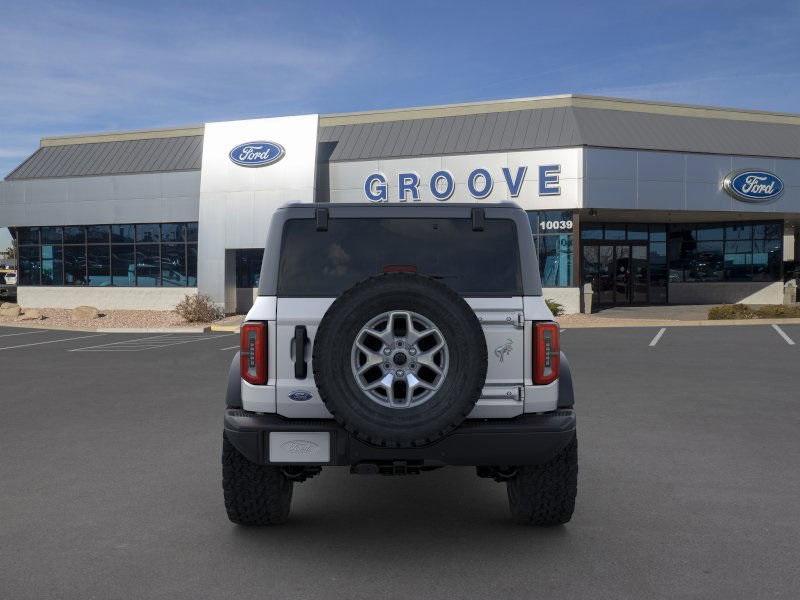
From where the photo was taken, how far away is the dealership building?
25.6m

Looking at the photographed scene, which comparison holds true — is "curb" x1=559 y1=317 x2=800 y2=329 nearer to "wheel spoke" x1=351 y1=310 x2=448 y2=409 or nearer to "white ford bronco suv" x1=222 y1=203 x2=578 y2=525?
"white ford bronco suv" x1=222 y1=203 x2=578 y2=525

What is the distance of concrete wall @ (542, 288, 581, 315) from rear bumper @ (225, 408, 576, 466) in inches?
867

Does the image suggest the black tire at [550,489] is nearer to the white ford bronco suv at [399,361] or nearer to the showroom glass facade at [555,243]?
the white ford bronco suv at [399,361]

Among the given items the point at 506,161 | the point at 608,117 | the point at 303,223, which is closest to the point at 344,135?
the point at 506,161

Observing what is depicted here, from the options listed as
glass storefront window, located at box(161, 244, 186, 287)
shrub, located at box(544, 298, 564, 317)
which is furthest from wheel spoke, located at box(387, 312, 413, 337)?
glass storefront window, located at box(161, 244, 186, 287)

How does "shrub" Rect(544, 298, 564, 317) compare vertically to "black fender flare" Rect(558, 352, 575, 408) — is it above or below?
below

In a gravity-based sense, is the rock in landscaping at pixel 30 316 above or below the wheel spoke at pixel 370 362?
below

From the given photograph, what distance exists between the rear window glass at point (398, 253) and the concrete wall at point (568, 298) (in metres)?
21.7

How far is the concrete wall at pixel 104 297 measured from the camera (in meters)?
29.8

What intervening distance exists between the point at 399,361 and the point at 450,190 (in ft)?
74.4

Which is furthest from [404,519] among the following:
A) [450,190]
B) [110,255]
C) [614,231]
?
[110,255]

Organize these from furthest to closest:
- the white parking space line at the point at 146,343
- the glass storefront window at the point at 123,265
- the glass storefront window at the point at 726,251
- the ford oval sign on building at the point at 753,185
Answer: the glass storefront window at the point at 123,265
the glass storefront window at the point at 726,251
the ford oval sign on building at the point at 753,185
the white parking space line at the point at 146,343

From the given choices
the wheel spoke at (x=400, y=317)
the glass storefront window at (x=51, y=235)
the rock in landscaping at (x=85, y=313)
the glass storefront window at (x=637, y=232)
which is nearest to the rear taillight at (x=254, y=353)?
the wheel spoke at (x=400, y=317)

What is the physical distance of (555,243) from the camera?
85.3ft
